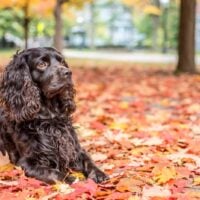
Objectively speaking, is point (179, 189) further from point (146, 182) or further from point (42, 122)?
point (42, 122)

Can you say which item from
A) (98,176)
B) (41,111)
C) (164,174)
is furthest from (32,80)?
(164,174)

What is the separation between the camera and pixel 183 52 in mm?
21969

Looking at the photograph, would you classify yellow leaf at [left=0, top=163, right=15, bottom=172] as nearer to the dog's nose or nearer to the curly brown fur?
the curly brown fur

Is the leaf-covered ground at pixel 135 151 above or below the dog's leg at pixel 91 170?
below

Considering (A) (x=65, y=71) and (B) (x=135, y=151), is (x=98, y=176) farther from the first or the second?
(B) (x=135, y=151)


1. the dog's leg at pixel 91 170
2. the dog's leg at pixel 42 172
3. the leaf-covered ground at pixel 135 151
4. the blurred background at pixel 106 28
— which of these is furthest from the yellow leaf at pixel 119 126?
the blurred background at pixel 106 28

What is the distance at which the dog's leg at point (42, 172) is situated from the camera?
535cm

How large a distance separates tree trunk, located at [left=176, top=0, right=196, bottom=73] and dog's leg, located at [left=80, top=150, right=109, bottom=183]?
16264 mm

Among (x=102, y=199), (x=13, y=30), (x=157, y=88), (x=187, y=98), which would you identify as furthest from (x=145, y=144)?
(x=13, y=30)

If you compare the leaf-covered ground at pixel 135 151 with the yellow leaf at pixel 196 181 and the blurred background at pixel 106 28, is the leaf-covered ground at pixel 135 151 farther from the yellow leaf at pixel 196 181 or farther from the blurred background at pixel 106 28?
the blurred background at pixel 106 28

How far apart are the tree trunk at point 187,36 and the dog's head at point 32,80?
1654 cm

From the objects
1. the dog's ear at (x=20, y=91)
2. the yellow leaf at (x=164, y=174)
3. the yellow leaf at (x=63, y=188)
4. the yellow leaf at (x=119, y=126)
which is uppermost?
the dog's ear at (x=20, y=91)

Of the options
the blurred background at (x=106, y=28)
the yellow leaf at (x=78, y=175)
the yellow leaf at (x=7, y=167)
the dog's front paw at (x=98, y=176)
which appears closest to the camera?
the dog's front paw at (x=98, y=176)

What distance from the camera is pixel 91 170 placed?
5645 millimetres
